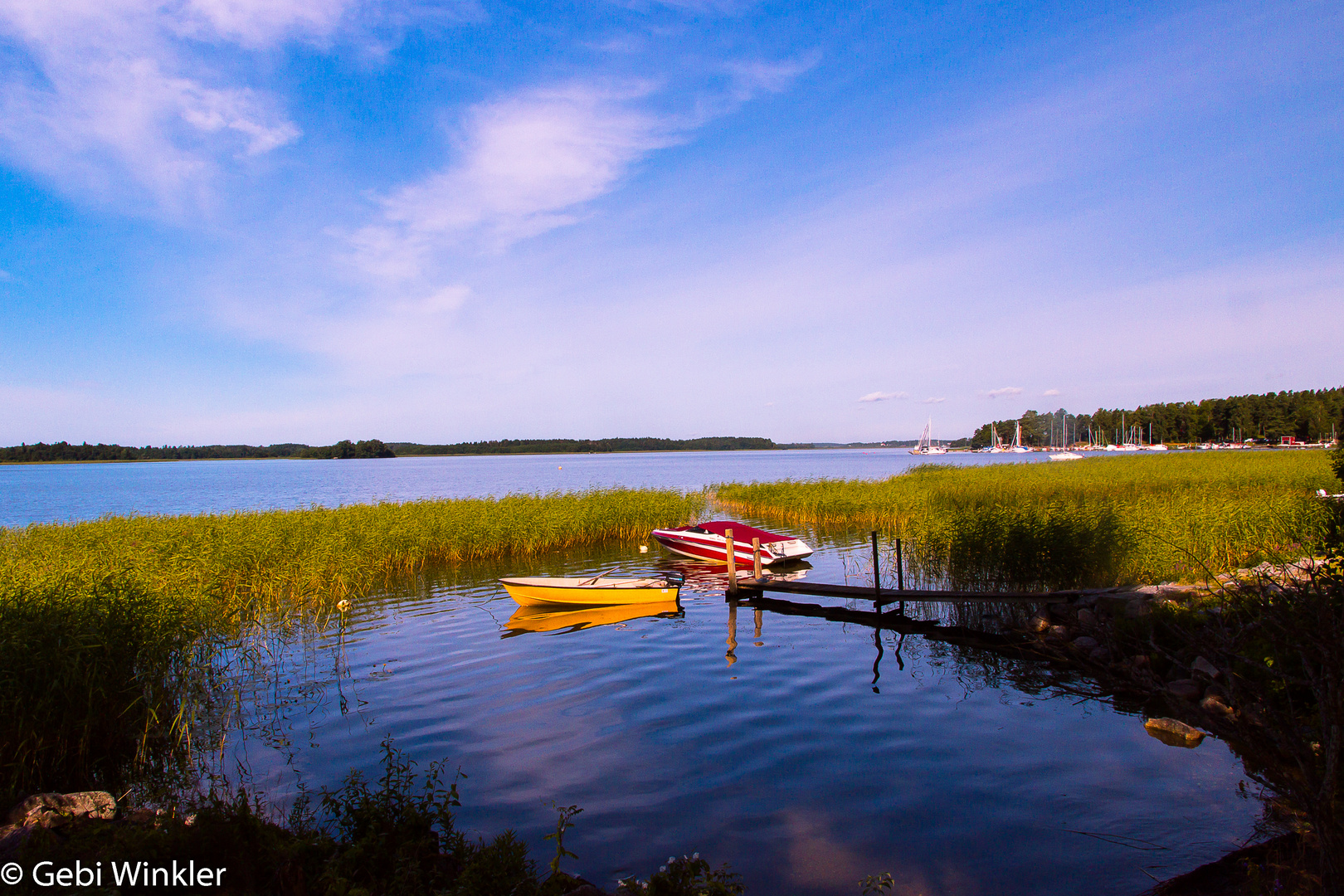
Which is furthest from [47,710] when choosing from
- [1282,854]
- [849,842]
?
[1282,854]

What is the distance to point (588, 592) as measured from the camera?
16156mm

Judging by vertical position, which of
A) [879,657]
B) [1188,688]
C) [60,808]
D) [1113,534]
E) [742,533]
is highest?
[1113,534]

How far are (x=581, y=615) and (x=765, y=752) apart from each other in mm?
8489

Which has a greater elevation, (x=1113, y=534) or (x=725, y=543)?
(x=1113, y=534)

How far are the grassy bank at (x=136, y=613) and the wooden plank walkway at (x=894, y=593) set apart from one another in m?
9.95

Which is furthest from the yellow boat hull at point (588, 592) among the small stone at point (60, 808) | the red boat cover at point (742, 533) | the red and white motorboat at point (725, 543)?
the small stone at point (60, 808)

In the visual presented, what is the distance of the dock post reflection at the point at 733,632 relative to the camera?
12.9 meters

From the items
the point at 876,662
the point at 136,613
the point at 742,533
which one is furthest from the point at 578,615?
the point at 136,613

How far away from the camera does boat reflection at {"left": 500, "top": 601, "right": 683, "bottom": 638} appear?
1537 centimetres

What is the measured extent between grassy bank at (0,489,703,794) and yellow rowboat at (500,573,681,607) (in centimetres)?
428

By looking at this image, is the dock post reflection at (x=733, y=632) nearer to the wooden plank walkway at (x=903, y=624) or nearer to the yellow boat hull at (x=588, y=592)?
the wooden plank walkway at (x=903, y=624)

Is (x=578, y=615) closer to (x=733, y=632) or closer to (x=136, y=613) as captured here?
(x=733, y=632)

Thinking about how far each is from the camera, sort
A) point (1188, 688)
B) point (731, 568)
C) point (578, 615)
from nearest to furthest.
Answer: point (1188, 688) → point (578, 615) → point (731, 568)

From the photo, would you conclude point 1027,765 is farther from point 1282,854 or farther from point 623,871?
point 623,871
